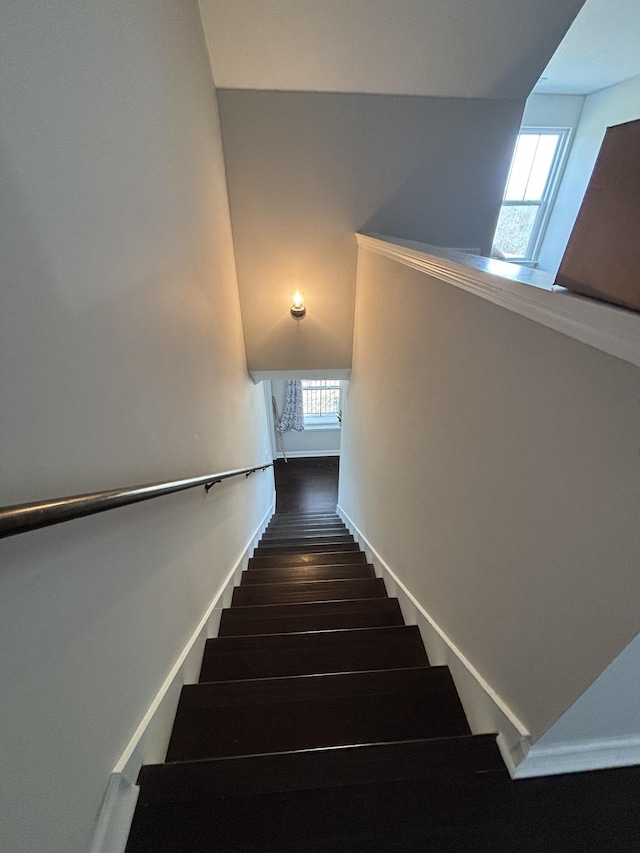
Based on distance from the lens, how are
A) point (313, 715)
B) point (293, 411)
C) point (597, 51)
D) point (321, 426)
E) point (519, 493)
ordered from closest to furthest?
point (519, 493)
point (313, 715)
point (597, 51)
point (293, 411)
point (321, 426)

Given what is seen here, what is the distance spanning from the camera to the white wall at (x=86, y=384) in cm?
52

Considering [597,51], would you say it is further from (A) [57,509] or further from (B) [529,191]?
(A) [57,509]

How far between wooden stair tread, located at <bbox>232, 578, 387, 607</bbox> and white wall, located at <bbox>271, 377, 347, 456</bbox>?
4024 mm

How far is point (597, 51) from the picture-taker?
269 cm

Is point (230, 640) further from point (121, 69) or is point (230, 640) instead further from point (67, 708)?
point (121, 69)

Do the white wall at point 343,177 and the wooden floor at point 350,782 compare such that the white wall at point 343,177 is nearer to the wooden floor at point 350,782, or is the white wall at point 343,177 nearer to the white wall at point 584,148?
the white wall at point 584,148

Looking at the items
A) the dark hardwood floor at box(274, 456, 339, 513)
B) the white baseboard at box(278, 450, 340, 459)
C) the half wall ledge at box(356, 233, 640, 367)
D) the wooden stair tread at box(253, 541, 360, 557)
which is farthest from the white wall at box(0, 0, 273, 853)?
the white baseboard at box(278, 450, 340, 459)

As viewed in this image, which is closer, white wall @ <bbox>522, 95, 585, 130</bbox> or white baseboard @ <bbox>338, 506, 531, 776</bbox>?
white baseboard @ <bbox>338, 506, 531, 776</bbox>

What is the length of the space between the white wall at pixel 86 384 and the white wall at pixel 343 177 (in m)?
0.99

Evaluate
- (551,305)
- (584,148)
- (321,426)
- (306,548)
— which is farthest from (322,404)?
(551,305)

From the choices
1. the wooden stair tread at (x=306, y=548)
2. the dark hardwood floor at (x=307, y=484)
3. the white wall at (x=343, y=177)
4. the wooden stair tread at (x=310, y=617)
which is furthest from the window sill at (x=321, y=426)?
the wooden stair tread at (x=310, y=617)

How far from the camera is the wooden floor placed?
829 mm

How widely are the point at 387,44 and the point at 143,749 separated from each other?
10.1ft

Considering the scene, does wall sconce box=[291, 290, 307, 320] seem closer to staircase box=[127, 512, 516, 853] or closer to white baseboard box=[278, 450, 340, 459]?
staircase box=[127, 512, 516, 853]
